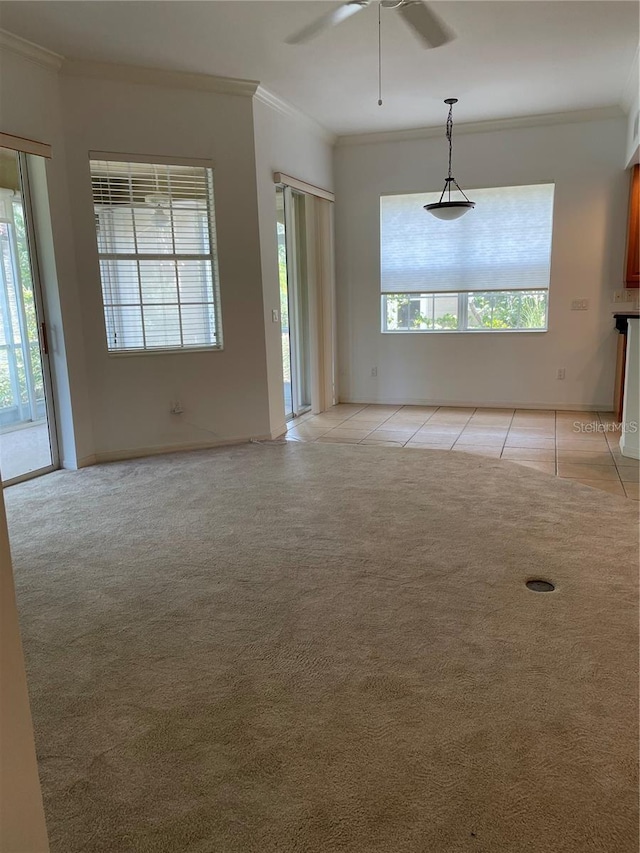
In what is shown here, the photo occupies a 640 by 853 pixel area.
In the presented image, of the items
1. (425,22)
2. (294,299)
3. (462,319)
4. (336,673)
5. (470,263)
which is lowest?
(336,673)

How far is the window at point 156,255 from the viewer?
470 cm

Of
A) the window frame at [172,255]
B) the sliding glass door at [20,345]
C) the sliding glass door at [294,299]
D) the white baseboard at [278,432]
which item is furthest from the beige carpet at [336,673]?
the sliding glass door at [294,299]

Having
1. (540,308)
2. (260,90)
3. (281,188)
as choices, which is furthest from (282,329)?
(540,308)

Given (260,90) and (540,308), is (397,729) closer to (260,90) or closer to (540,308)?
(260,90)

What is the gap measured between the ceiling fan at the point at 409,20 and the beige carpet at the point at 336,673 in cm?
254

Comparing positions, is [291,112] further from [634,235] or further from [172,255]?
[634,235]

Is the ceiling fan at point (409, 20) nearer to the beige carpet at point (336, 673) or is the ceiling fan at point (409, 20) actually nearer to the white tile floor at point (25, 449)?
the beige carpet at point (336, 673)

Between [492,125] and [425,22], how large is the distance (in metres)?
3.57

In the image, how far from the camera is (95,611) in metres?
2.52

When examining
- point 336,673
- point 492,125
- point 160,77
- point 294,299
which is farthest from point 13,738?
point 492,125

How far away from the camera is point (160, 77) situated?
4.56m

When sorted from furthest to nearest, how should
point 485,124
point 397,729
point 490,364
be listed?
point 490,364 → point 485,124 → point 397,729

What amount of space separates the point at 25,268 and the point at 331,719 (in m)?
3.98

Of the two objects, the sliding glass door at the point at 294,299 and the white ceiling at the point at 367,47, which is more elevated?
the white ceiling at the point at 367,47
